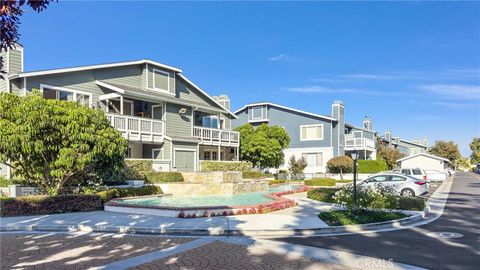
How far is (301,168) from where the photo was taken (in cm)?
3925

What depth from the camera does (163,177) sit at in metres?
24.2

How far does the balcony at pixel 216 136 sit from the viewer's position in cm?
3206

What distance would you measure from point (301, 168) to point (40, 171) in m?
27.6

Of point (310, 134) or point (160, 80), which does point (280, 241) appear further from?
point (310, 134)

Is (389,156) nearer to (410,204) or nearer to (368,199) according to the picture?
(410,204)

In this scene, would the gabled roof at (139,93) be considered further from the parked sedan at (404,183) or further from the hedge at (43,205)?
the parked sedan at (404,183)

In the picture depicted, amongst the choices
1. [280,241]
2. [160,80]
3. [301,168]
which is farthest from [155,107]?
[280,241]

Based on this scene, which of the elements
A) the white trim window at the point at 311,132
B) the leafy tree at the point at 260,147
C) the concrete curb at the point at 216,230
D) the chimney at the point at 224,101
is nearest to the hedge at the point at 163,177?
the concrete curb at the point at 216,230

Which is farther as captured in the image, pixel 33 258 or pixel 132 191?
pixel 132 191

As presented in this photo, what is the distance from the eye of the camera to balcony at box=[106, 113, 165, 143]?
79.6ft

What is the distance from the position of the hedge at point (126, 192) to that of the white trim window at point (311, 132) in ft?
96.7

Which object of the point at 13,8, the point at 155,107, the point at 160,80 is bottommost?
the point at 13,8

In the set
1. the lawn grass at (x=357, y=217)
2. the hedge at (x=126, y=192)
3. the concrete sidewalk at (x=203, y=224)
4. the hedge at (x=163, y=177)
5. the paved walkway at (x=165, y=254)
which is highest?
the hedge at (x=163, y=177)

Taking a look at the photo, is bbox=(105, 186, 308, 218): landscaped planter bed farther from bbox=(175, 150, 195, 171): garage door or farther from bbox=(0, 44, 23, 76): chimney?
bbox=(175, 150, 195, 171): garage door
